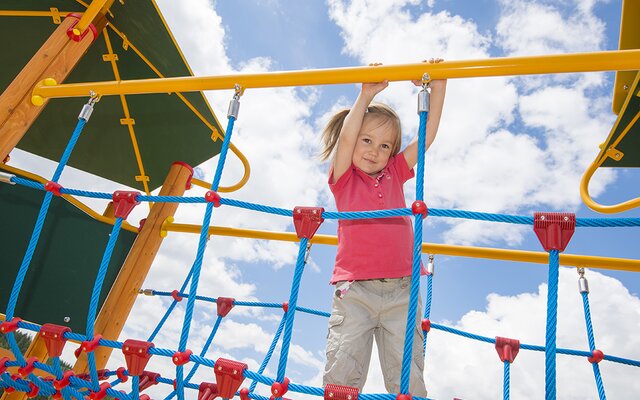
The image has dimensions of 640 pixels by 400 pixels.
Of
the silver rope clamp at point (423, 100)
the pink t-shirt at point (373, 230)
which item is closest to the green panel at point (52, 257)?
the pink t-shirt at point (373, 230)

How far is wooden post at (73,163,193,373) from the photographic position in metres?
2.84

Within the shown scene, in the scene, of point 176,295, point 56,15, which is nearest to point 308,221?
point 176,295

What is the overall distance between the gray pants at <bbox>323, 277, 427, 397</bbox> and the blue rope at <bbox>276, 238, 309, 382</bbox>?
31 centimetres

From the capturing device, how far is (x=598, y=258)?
2227 mm

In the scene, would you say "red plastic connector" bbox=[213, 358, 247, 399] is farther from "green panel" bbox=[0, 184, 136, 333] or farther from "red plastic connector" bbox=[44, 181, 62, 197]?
"green panel" bbox=[0, 184, 136, 333]

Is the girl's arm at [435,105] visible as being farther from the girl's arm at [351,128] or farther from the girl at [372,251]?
the girl's arm at [351,128]

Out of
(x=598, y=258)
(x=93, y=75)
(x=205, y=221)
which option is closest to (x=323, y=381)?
(x=205, y=221)

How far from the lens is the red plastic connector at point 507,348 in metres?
2.15

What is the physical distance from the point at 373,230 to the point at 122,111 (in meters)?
2.44

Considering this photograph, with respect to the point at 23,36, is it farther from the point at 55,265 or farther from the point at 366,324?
the point at 366,324

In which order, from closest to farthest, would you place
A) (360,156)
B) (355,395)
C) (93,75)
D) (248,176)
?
(355,395) → (360,156) → (93,75) → (248,176)

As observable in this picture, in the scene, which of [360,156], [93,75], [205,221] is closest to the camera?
[205,221]

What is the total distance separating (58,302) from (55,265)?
0.25 metres

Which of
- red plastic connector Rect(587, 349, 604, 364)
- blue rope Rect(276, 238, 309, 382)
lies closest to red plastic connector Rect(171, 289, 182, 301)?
blue rope Rect(276, 238, 309, 382)
